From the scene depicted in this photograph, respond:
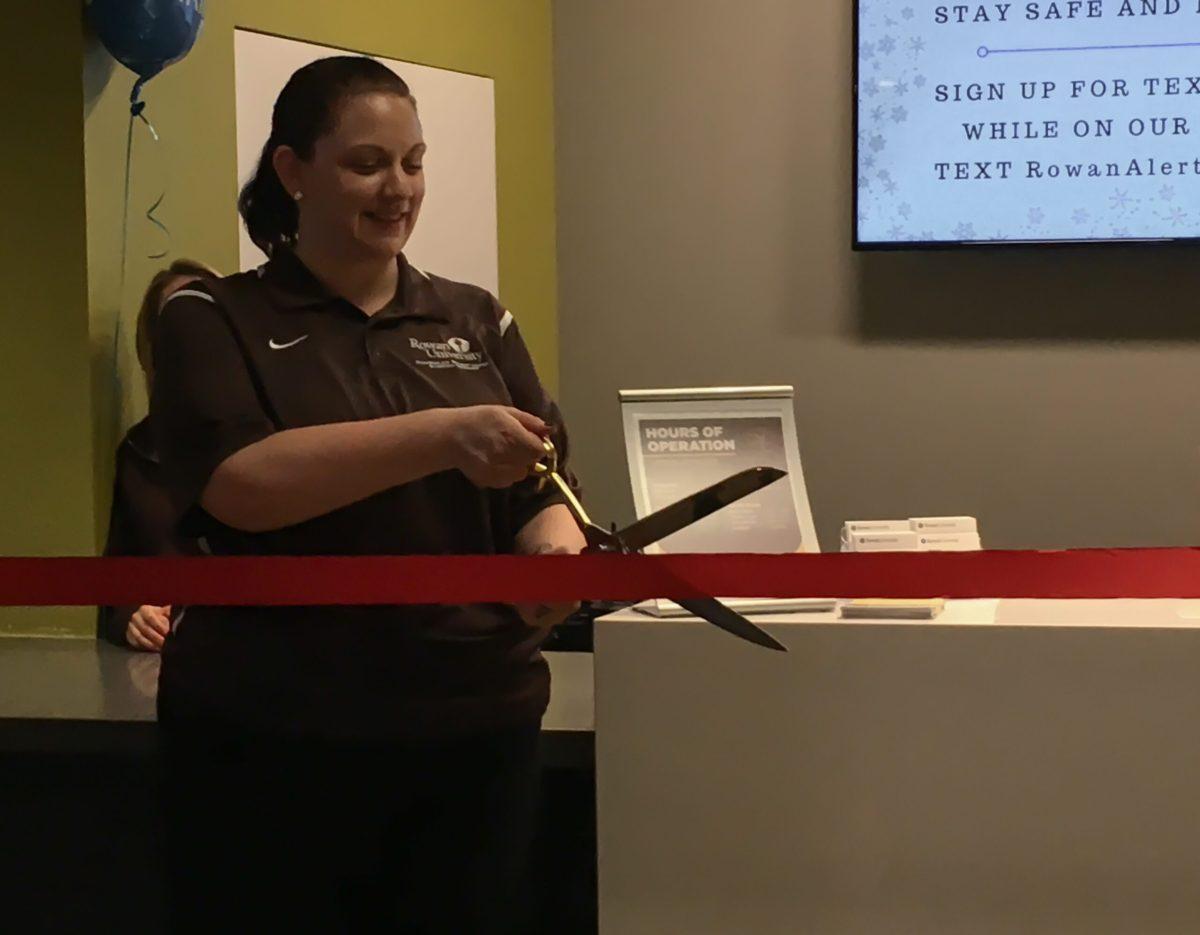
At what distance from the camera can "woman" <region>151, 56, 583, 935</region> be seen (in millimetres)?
1428

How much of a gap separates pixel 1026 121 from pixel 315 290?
6.61 ft

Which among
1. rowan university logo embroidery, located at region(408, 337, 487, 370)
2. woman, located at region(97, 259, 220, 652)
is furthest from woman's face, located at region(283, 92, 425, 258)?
woman, located at region(97, 259, 220, 652)

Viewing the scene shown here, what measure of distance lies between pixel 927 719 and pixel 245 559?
0.69 meters

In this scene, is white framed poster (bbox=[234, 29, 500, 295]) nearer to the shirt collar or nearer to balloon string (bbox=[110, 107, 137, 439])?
balloon string (bbox=[110, 107, 137, 439])

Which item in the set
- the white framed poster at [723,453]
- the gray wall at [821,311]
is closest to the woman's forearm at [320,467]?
the white framed poster at [723,453]

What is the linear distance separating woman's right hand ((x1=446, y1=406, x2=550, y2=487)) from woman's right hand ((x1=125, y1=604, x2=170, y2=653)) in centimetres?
68

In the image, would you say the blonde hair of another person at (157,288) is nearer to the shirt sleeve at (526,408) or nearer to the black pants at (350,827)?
the shirt sleeve at (526,408)

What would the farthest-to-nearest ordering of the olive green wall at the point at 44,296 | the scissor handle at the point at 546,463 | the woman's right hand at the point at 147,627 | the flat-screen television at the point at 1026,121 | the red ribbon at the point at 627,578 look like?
the flat-screen television at the point at 1026,121, the olive green wall at the point at 44,296, the woman's right hand at the point at 147,627, the scissor handle at the point at 546,463, the red ribbon at the point at 627,578

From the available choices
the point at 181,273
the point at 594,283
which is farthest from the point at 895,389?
the point at 181,273

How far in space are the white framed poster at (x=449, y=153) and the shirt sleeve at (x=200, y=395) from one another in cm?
83

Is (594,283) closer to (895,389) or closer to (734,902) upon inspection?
(895,389)

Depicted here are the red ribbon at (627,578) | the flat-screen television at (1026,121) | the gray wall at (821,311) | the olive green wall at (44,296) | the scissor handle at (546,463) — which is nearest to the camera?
the red ribbon at (627,578)

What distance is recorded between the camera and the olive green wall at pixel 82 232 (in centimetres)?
213

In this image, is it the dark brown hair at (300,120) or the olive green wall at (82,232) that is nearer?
the dark brown hair at (300,120)
